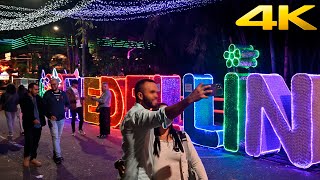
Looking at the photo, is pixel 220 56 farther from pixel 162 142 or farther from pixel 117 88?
pixel 162 142

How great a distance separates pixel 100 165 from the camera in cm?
849

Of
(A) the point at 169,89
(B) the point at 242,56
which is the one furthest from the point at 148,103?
(A) the point at 169,89

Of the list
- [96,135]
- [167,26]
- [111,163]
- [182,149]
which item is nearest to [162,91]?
[96,135]

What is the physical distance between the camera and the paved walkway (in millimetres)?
7598

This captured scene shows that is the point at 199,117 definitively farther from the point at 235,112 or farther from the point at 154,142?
the point at 154,142

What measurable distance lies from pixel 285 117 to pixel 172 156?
5.68 metres

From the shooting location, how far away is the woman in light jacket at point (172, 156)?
344 cm

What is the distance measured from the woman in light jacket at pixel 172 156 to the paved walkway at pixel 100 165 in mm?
4008

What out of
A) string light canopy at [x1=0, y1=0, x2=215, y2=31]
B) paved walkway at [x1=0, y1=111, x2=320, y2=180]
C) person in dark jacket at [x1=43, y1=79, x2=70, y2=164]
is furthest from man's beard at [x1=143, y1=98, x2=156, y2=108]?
string light canopy at [x1=0, y1=0, x2=215, y2=31]

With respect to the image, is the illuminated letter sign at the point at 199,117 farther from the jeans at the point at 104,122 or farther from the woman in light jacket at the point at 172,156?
the woman in light jacket at the point at 172,156

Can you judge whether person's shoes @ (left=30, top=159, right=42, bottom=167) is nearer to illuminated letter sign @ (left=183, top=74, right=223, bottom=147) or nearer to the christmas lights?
illuminated letter sign @ (left=183, top=74, right=223, bottom=147)

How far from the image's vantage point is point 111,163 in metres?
8.69

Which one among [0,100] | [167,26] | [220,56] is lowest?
[0,100]

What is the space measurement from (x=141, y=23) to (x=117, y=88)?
7067 millimetres
